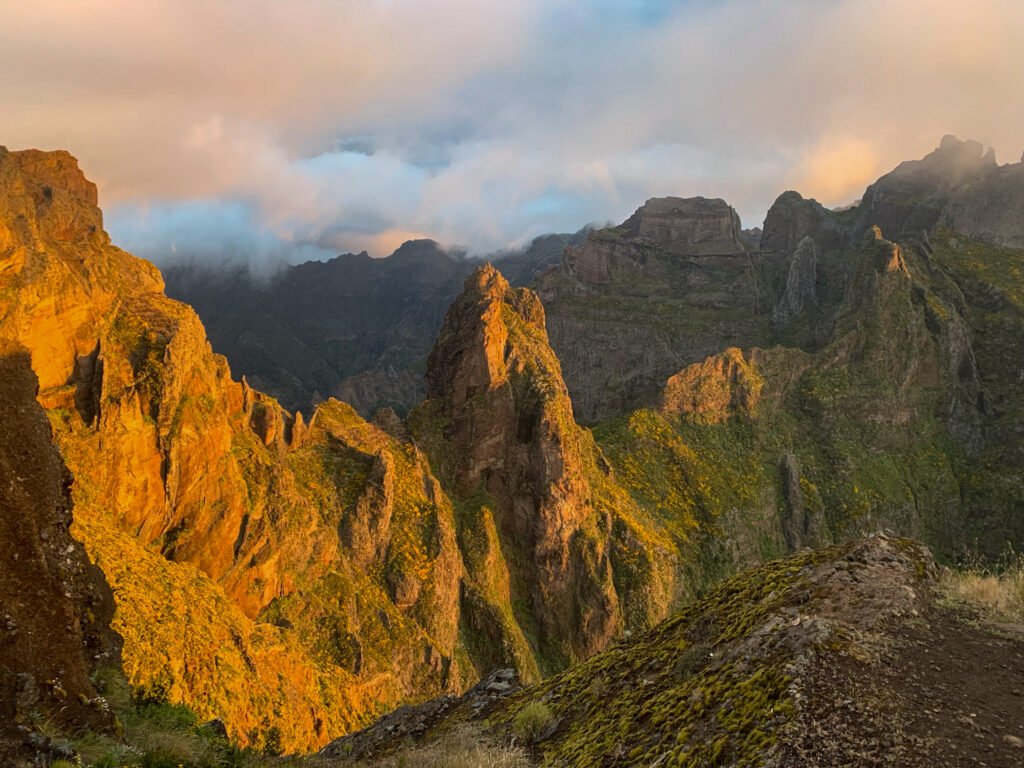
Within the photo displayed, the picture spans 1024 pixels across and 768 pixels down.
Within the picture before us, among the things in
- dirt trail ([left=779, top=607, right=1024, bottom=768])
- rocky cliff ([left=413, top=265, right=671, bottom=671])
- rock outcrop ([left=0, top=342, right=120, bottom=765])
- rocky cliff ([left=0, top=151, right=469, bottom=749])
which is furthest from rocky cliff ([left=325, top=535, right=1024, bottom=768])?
rocky cliff ([left=413, top=265, right=671, bottom=671])

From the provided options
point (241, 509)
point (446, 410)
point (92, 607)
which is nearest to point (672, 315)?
point (446, 410)

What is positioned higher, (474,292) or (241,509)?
(474,292)

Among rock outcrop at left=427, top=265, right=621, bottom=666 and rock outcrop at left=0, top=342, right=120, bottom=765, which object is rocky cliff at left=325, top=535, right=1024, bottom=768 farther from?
rock outcrop at left=427, top=265, right=621, bottom=666

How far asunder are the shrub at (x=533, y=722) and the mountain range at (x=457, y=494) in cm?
70

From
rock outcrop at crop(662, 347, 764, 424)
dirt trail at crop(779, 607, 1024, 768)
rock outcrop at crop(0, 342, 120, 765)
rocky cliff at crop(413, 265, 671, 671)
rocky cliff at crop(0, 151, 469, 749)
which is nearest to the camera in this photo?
dirt trail at crop(779, 607, 1024, 768)

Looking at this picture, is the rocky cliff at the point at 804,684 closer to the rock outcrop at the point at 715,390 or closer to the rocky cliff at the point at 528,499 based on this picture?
the rocky cliff at the point at 528,499

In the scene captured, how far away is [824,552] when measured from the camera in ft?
44.0

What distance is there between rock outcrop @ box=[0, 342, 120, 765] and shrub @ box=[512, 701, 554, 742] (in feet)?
27.5

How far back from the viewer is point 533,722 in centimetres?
1298

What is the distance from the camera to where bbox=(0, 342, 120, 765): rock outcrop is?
10.4 meters

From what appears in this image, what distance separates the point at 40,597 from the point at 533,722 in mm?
11140

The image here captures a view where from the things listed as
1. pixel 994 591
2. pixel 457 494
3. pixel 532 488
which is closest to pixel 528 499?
pixel 532 488

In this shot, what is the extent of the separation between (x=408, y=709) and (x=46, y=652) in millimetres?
12325

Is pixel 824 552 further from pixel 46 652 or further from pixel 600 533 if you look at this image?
pixel 600 533
